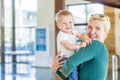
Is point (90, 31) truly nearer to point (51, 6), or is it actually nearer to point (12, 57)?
point (51, 6)

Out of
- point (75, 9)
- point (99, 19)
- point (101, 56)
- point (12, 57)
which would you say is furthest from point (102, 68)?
point (12, 57)

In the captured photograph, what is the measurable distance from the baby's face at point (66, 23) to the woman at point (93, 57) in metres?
0.21

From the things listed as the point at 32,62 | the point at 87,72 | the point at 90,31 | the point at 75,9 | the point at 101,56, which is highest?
the point at 75,9

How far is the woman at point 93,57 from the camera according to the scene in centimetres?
147

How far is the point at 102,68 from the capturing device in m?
1.55

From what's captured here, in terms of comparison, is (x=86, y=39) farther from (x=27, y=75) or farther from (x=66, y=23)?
(x=27, y=75)

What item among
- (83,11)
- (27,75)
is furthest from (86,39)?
(83,11)

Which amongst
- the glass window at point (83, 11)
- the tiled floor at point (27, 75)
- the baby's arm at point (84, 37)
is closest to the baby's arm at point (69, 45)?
the baby's arm at point (84, 37)

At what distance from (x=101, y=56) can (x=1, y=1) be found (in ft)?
46.6

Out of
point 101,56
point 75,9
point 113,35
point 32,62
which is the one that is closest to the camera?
point 101,56

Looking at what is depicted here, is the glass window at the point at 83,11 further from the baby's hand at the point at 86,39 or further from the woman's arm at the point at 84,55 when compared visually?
the woman's arm at the point at 84,55

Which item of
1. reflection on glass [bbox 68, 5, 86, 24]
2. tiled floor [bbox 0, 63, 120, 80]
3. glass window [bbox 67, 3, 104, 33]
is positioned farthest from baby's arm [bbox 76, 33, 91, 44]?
reflection on glass [bbox 68, 5, 86, 24]

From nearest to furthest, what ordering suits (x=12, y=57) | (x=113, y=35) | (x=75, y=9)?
1. (x=113, y=35)
2. (x=75, y=9)
3. (x=12, y=57)

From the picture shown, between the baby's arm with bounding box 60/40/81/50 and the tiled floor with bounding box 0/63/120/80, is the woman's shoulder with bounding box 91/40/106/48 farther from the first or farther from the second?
the tiled floor with bounding box 0/63/120/80
